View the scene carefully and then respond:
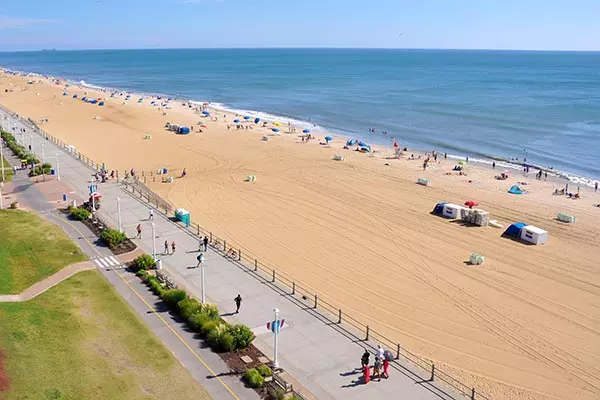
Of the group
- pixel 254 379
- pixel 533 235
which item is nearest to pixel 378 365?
pixel 254 379

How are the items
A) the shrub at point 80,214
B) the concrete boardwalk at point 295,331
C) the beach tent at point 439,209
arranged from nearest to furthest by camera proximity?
the concrete boardwalk at point 295,331 → the shrub at point 80,214 → the beach tent at point 439,209

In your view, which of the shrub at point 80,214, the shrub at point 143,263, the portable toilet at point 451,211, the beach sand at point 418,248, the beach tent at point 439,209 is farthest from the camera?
the beach tent at point 439,209

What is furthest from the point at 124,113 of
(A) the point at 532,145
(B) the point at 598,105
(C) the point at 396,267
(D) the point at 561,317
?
(B) the point at 598,105

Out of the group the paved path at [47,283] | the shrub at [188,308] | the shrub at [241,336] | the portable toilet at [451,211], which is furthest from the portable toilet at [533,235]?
the paved path at [47,283]

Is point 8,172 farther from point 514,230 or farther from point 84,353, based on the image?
point 514,230

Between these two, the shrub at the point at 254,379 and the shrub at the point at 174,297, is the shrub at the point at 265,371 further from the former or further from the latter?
the shrub at the point at 174,297

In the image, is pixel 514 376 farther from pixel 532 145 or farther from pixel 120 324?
pixel 532 145
